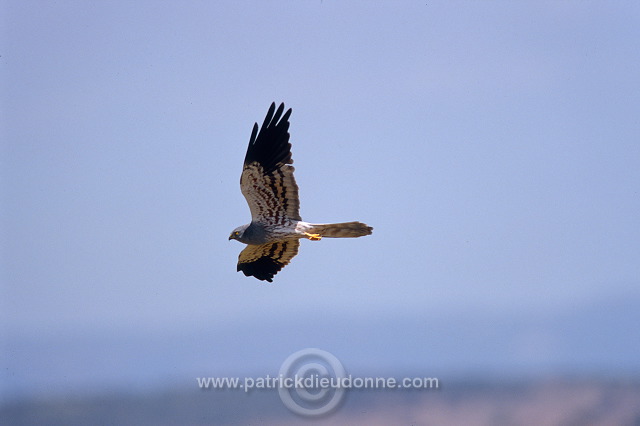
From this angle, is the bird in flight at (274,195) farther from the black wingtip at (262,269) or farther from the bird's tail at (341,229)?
the black wingtip at (262,269)

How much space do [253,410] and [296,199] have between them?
22.3ft

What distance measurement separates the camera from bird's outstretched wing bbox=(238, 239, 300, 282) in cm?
1415

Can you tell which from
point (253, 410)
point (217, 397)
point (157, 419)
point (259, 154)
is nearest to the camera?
point (259, 154)

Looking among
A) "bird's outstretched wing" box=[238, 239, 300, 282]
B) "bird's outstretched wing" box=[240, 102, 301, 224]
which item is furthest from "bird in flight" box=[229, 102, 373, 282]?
"bird's outstretched wing" box=[238, 239, 300, 282]

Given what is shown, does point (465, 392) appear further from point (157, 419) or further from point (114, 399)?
point (114, 399)

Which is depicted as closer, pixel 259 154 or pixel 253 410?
pixel 259 154

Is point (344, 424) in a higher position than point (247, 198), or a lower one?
lower

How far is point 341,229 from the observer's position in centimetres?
1250

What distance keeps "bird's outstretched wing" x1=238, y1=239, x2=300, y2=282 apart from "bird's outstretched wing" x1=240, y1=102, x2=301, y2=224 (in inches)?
57.4

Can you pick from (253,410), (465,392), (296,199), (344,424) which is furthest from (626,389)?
(296,199)

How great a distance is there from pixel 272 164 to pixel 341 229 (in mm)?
1269

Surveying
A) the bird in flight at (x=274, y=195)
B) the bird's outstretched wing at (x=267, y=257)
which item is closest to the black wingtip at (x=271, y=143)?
the bird in flight at (x=274, y=195)

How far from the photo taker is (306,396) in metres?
17.1

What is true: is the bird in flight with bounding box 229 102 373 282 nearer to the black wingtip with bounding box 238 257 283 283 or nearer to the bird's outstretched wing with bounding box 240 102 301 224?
the bird's outstretched wing with bounding box 240 102 301 224
